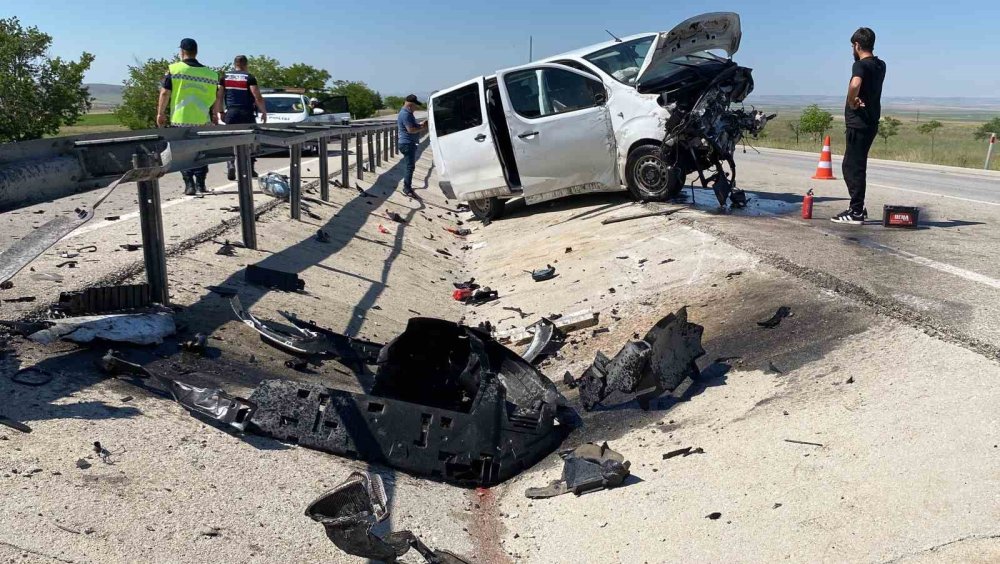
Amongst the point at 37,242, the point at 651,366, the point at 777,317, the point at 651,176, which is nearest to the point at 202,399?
the point at 37,242

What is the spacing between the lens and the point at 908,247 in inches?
318

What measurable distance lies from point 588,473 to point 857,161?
651cm

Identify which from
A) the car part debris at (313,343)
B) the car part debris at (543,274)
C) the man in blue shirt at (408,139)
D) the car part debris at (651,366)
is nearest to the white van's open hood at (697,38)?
the car part debris at (543,274)

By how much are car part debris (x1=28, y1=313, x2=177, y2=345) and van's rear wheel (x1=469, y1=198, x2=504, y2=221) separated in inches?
330

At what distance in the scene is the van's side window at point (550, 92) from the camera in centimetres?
1133

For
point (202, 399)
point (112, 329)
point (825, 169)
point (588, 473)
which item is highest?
point (825, 169)

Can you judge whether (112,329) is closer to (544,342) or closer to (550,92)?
(544,342)

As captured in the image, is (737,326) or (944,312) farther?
(737,326)

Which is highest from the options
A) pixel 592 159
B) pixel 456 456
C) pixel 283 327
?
pixel 592 159

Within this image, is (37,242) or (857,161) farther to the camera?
(857,161)

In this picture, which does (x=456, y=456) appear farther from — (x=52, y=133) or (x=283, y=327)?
(x=52, y=133)

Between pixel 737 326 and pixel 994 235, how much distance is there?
4543 mm

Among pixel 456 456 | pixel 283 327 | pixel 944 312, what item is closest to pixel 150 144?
pixel 283 327

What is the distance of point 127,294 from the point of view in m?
5.48
